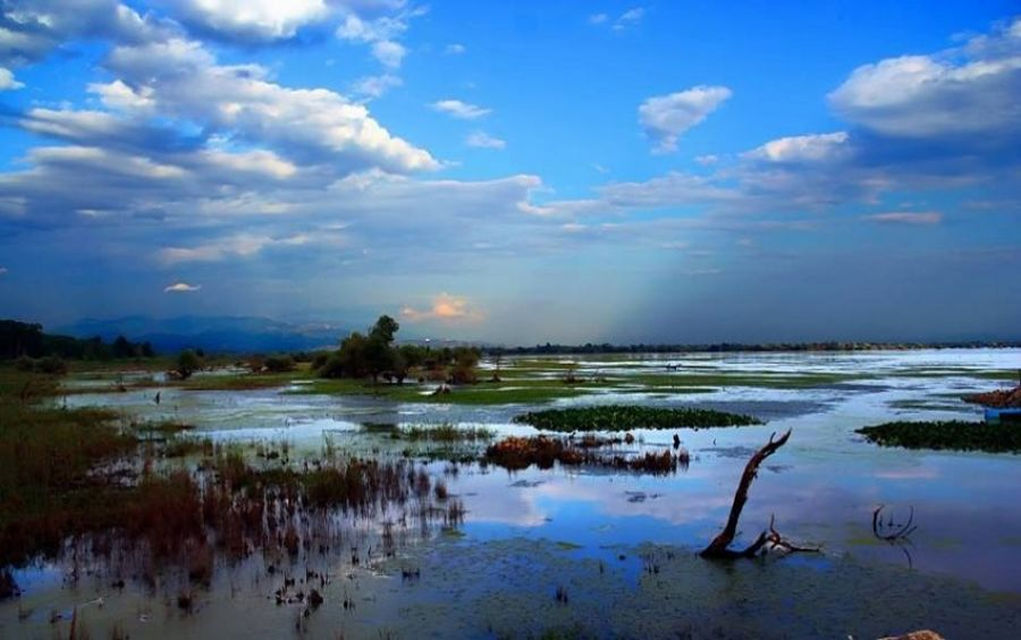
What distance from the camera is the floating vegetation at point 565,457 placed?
24141mm

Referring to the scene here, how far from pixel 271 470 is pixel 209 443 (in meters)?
6.82

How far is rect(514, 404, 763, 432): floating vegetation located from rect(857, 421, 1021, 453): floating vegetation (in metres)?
5.88

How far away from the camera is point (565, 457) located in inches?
998

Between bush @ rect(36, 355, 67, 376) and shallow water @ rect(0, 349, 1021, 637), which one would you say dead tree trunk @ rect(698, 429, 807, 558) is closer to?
shallow water @ rect(0, 349, 1021, 637)

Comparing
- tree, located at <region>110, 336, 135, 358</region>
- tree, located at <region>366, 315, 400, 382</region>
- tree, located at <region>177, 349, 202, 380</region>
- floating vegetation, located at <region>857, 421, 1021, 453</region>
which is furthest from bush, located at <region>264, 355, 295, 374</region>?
floating vegetation, located at <region>857, 421, 1021, 453</region>

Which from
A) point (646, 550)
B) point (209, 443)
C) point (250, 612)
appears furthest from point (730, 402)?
point (250, 612)

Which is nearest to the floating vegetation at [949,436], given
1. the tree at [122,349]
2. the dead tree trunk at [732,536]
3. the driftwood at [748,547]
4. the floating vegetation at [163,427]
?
the driftwood at [748,547]

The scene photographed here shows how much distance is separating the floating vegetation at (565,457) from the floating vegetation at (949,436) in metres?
8.06

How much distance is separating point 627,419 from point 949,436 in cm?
1217

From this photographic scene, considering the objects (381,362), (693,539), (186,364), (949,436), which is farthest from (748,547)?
(186,364)

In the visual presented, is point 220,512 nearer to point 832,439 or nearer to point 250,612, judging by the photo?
point 250,612

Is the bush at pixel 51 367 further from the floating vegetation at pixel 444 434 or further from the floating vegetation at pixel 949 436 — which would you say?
the floating vegetation at pixel 949 436

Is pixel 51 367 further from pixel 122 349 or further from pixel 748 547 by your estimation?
pixel 748 547

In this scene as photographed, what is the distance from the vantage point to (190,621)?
442 inches
